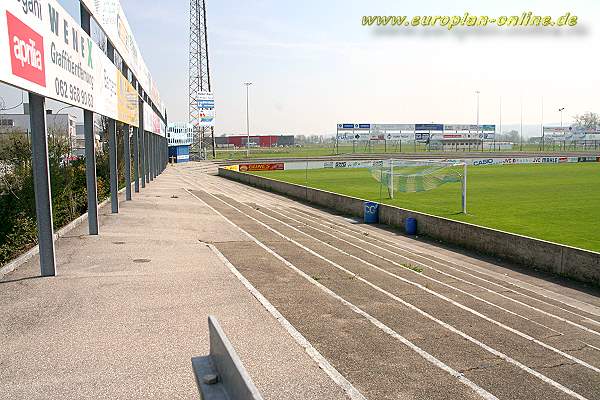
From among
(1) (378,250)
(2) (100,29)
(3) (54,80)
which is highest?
(2) (100,29)

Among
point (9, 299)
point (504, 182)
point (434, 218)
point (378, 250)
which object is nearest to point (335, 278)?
point (378, 250)

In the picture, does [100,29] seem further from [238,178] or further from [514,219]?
[238,178]

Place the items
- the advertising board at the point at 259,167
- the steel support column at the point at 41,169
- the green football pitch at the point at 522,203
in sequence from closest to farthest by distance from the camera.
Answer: the steel support column at the point at 41,169 → the green football pitch at the point at 522,203 → the advertising board at the point at 259,167

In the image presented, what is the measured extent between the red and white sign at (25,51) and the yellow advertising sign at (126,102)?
9.26 metres

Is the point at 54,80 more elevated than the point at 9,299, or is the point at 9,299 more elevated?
the point at 54,80

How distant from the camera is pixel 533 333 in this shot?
9.05 meters

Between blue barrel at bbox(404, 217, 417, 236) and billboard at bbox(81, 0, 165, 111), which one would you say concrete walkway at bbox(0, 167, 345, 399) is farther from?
blue barrel at bbox(404, 217, 417, 236)

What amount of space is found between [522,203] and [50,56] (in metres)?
23.8

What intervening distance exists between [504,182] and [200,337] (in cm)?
3672

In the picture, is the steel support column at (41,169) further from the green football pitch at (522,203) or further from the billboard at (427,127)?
the billboard at (427,127)

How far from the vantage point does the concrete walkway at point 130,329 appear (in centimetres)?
593

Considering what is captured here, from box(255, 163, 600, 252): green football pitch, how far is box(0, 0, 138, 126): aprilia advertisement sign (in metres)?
14.8

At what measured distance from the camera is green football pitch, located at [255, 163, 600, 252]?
18797 mm

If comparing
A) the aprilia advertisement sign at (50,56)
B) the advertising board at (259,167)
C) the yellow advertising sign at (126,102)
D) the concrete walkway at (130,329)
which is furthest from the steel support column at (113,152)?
the advertising board at (259,167)
